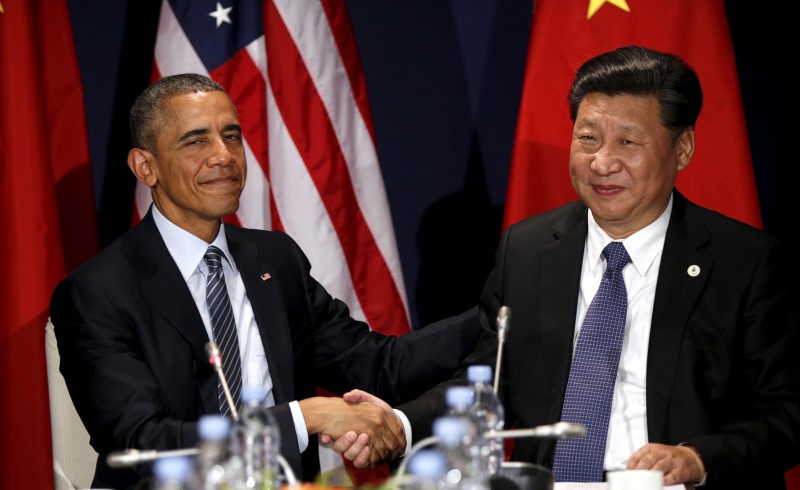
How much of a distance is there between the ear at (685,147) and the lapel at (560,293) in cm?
31

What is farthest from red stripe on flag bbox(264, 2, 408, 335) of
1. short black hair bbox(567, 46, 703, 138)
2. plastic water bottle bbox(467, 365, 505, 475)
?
plastic water bottle bbox(467, 365, 505, 475)

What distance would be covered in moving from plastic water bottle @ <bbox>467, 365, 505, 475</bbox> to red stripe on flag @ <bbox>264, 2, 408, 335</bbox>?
5.77 ft

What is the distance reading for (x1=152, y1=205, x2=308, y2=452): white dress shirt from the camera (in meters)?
3.11

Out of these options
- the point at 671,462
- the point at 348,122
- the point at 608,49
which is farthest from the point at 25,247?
the point at 671,462

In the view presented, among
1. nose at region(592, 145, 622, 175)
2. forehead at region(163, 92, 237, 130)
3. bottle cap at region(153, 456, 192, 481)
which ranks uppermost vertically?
forehead at region(163, 92, 237, 130)

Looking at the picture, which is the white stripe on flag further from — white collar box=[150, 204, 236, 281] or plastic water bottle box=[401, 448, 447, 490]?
plastic water bottle box=[401, 448, 447, 490]

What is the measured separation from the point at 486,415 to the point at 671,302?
3.03 ft

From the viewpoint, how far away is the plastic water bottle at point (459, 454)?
164 cm

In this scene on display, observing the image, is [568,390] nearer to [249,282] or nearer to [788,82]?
[249,282]

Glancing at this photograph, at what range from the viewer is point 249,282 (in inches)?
127

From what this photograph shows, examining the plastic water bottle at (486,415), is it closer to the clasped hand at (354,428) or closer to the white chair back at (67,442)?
the clasped hand at (354,428)

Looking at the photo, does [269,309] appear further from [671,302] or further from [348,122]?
[671,302]

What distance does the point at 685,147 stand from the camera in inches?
118

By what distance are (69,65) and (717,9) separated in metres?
2.38
